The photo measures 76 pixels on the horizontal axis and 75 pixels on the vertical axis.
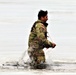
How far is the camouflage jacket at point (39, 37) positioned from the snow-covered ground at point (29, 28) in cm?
56

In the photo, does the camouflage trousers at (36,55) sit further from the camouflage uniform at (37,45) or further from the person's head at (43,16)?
the person's head at (43,16)

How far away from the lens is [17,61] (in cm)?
1117

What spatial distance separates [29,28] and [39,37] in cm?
538

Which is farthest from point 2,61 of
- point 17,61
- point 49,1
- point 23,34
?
point 49,1

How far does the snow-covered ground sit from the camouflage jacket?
1.84 ft

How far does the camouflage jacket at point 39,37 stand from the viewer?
33.2 feet

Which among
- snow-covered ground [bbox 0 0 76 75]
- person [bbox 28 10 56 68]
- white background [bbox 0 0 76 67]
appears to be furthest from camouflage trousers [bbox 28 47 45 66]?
white background [bbox 0 0 76 67]

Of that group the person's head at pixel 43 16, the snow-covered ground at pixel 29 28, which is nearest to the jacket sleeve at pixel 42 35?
the person's head at pixel 43 16

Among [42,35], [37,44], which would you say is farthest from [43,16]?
[37,44]

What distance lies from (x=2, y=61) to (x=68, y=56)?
1.70 metres

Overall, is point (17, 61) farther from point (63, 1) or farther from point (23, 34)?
point (63, 1)

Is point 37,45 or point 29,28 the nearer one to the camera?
point 37,45

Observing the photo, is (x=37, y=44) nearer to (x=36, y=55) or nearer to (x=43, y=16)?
(x=36, y=55)

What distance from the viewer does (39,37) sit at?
1011 cm
